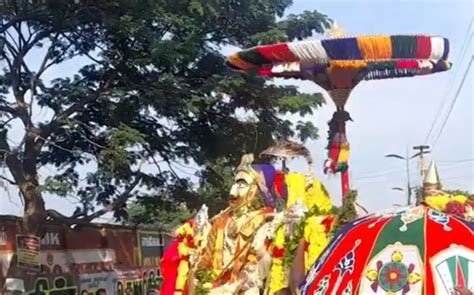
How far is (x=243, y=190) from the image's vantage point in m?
6.25

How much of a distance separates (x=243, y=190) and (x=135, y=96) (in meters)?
5.94

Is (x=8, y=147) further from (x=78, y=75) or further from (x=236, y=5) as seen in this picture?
(x=236, y=5)

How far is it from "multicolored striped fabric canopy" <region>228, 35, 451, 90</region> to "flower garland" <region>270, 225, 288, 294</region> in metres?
3.16

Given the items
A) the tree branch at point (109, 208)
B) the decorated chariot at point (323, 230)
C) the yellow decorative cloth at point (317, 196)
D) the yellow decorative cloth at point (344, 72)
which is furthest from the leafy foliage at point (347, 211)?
the tree branch at point (109, 208)

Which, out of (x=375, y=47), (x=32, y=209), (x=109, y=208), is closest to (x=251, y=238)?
(x=375, y=47)

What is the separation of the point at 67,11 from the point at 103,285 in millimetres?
4739

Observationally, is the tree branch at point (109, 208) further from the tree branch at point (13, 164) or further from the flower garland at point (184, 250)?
the flower garland at point (184, 250)

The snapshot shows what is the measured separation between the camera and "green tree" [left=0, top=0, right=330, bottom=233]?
1163cm

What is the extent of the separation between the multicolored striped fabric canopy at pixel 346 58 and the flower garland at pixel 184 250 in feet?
8.70

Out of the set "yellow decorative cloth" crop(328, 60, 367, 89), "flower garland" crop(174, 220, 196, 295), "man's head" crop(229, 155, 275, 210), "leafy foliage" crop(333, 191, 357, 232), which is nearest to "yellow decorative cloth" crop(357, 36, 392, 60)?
"yellow decorative cloth" crop(328, 60, 367, 89)

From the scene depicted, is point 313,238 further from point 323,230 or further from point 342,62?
point 342,62

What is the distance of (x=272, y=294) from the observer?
551 cm

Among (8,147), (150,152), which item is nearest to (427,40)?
(150,152)

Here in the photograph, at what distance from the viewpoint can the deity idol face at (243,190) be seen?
624cm
